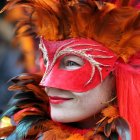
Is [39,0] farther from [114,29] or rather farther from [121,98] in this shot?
[121,98]

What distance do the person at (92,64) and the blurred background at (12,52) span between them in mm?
115

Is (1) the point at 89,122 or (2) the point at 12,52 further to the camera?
(2) the point at 12,52

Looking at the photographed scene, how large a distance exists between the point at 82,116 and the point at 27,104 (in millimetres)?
236

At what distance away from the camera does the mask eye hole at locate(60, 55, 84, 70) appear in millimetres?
1095

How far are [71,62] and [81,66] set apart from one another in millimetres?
32

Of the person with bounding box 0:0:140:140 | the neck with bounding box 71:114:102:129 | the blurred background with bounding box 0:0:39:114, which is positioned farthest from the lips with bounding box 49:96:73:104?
the blurred background with bounding box 0:0:39:114

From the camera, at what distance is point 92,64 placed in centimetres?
108

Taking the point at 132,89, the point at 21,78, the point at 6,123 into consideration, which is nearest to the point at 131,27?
the point at 132,89

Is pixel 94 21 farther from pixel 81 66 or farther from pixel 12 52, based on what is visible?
pixel 12 52

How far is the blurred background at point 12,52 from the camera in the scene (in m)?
1.26

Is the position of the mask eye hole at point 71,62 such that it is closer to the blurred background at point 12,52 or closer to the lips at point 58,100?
the lips at point 58,100

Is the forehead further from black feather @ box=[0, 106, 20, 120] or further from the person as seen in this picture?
black feather @ box=[0, 106, 20, 120]

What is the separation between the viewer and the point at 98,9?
1.05 metres

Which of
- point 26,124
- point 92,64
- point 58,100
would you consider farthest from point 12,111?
point 92,64
